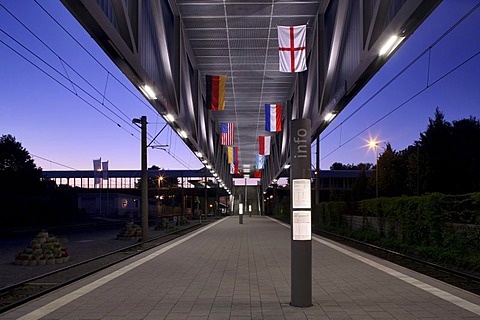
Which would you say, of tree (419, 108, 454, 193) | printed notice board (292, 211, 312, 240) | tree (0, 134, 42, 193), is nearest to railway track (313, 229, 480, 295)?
printed notice board (292, 211, 312, 240)

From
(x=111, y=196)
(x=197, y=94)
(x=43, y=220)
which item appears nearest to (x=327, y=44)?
(x=197, y=94)

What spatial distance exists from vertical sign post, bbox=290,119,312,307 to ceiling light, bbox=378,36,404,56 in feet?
11.7

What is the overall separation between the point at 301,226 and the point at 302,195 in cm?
50

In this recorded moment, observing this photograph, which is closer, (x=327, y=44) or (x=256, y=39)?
(x=327, y=44)

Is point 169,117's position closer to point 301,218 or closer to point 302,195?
point 302,195

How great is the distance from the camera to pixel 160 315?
7.66 meters

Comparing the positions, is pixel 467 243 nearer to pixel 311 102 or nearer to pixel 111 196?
pixel 311 102

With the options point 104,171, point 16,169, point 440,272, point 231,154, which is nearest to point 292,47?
point 440,272

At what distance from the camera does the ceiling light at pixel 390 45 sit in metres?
10.7

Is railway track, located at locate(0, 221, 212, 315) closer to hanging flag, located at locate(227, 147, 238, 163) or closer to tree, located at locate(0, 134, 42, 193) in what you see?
hanging flag, located at locate(227, 147, 238, 163)

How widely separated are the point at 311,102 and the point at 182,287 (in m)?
16.1

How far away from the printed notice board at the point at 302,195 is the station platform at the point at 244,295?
5.31 feet

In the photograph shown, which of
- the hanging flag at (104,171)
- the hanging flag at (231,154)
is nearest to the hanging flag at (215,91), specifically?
the hanging flag at (231,154)

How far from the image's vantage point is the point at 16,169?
5800 cm
